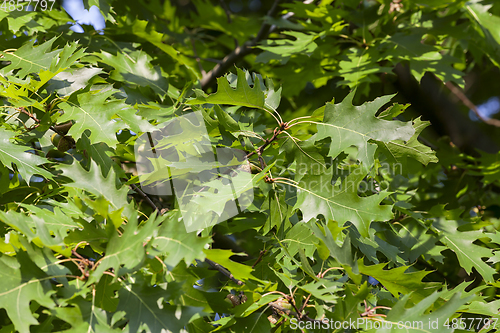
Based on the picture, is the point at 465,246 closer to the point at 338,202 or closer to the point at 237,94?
the point at 338,202

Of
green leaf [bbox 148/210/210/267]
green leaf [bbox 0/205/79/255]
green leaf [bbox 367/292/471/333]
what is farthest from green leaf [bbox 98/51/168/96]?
green leaf [bbox 367/292/471/333]

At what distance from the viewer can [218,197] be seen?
1.01 meters

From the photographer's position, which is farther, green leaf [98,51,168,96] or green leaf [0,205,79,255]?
green leaf [98,51,168,96]

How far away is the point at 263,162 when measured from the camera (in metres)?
1.19

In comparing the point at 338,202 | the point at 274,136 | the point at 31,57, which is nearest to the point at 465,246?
the point at 338,202

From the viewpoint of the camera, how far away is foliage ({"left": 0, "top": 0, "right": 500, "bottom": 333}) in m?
0.82

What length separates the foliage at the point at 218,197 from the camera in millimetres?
817

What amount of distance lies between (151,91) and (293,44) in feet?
2.77

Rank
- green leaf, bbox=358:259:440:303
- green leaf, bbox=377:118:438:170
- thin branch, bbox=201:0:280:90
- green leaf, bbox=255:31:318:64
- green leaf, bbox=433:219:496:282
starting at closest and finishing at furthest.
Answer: green leaf, bbox=358:259:440:303, green leaf, bbox=377:118:438:170, green leaf, bbox=433:219:496:282, green leaf, bbox=255:31:318:64, thin branch, bbox=201:0:280:90

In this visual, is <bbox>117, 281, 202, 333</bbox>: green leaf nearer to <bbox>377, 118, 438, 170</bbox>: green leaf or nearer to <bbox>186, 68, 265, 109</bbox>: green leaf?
<bbox>186, 68, 265, 109</bbox>: green leaf

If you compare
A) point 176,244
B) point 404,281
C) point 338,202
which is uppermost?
point 176,244

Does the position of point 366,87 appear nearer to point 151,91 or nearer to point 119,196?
point 151,91

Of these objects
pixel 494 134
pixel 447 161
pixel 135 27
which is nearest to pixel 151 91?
pixel 135 27

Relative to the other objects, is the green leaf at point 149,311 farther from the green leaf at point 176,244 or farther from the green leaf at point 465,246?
the green leaf at point 465,246
